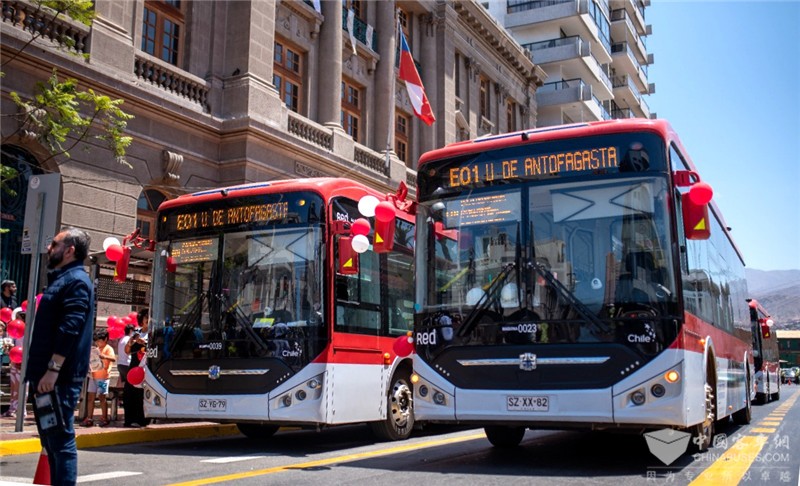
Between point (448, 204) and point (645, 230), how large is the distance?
6.92ft

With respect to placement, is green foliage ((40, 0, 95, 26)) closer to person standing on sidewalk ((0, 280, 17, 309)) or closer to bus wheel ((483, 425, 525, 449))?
person standing on sidewalk ((0, 280, 17, 309))

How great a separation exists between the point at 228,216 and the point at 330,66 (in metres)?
16.1

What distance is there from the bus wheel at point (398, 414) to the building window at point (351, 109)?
17.2 m

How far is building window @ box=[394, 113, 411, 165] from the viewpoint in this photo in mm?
31462

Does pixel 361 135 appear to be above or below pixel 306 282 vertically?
above

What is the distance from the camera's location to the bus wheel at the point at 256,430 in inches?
475

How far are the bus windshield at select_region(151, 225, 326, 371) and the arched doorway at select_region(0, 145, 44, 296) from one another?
701cm

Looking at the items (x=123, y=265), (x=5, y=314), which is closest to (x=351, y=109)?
(x=5, y=314)

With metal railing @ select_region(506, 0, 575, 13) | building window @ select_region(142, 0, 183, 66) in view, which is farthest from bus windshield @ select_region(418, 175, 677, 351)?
metal railing @ select_region(506, 0, 575, 13)

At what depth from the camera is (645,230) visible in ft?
25.2

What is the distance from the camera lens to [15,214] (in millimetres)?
16422

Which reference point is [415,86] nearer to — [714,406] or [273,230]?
[273,230]

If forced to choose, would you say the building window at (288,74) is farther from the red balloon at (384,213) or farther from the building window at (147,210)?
the red balloon at (384,213)

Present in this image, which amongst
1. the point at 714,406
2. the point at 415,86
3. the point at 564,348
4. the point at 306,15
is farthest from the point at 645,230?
the point at 306,15
